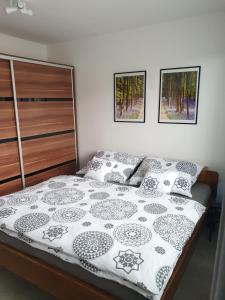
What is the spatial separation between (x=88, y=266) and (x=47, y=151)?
6.61 feet

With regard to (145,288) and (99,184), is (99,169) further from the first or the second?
(145,288)

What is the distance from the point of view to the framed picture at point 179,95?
258 centimetres

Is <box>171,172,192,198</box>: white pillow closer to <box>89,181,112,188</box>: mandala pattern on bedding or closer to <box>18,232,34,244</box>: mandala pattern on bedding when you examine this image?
<box>89,181,112,188</box>: mandala pattern on bedding

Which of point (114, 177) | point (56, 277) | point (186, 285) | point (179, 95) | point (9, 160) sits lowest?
point (186, 285)

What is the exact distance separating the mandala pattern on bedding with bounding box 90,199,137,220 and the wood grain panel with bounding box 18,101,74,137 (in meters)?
1.44

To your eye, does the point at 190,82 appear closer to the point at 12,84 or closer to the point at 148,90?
the point at 148,90

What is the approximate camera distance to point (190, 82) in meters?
2.59

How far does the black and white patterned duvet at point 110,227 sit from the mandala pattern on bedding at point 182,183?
0.20 metres

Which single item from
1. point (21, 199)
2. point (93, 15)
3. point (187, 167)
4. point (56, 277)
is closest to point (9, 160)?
point (21, 199)

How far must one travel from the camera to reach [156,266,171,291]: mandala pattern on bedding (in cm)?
123

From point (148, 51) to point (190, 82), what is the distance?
0.66 metres

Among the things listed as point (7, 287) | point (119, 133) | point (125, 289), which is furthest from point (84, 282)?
point (119, 133)

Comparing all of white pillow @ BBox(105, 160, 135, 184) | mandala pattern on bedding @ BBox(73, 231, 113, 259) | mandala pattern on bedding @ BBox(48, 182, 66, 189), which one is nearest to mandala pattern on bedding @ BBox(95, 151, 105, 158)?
white pillow @ BBox(105, 160, 135, 184)

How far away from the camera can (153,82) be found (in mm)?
2820
